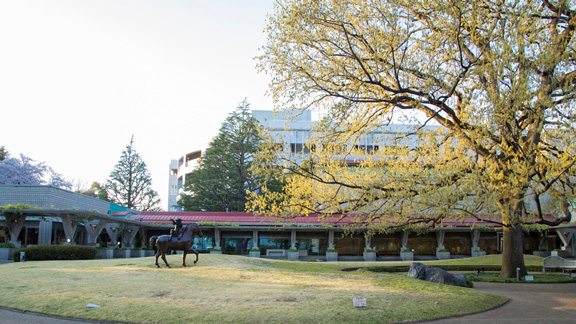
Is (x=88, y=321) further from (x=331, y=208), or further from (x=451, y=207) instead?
(x=451, y=207)

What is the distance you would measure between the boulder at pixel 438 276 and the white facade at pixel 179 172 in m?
53.1

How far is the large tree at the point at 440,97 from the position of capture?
10.8 metres

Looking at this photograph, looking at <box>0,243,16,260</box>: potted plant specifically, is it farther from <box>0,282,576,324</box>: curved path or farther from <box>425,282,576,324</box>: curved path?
<box>425,282,576,324</box>: curved path

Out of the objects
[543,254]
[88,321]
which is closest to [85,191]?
[543,254]

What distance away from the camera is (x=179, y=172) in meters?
74.3

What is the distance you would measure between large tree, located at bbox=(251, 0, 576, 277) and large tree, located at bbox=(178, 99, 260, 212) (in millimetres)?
32878

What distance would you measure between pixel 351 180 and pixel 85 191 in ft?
246

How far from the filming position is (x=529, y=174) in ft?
35.4

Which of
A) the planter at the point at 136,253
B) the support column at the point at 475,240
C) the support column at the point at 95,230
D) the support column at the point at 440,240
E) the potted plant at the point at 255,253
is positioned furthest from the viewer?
the support column at the point at 440,240

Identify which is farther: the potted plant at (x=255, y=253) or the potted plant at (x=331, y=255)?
the potted plant at (x=331, y=255)

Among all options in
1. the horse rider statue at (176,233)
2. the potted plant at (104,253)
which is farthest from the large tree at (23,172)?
the horse rider statue at (176,233)

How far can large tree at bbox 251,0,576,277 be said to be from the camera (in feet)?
35.5

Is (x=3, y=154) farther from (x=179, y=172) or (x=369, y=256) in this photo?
(x=369, y=256)

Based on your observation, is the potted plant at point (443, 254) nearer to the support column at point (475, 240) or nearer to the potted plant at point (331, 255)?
the support column at point (475, 240)
